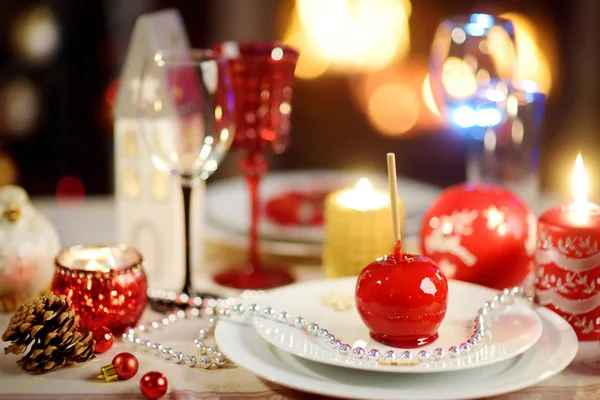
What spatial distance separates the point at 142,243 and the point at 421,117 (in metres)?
2.08

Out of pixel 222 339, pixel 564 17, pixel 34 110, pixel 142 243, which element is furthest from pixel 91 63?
pixel 222 339

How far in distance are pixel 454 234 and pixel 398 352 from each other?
0.83 feet

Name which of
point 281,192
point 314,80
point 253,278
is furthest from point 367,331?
point 314,80

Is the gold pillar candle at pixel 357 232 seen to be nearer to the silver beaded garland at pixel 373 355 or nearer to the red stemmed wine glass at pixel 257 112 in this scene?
the red stemmed wine glass at pixel 257 112

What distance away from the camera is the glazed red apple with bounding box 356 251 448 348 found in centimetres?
64

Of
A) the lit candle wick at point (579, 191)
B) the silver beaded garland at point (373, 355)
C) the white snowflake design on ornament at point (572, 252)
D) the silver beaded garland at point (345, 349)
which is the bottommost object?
the silver beaded garland at point (345, 349)

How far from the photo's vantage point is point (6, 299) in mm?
806

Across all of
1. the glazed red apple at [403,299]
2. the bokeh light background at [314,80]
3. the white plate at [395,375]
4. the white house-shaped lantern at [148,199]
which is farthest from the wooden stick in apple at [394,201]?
the bokeh light background at [314,80]

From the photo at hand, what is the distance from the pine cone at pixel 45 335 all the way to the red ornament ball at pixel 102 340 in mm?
31

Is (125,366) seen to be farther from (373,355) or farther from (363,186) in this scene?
(363,186)

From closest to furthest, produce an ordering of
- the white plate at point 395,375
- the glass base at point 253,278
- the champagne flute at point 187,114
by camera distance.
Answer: the white plate at point 395,375
the champagne flute at point 187,114
the glass base at point 253,278

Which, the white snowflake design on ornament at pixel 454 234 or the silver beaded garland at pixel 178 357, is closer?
the silver beaded garland at pixel 178 357

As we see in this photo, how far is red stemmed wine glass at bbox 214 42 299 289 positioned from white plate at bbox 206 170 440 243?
104 mm

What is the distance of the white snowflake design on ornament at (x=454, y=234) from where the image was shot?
0.85m
